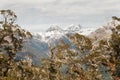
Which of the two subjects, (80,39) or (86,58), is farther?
(80,39)

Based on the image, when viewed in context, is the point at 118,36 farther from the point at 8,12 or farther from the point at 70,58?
the point at 8,12

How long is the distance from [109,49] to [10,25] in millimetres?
21823

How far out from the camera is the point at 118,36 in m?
57.0

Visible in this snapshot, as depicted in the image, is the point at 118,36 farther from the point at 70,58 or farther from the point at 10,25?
the point at 10,25

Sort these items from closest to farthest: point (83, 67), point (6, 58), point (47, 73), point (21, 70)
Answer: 1. point (83, 67)
2. point (6, 58)
3. point (21, 70)
4. point (47, 73)

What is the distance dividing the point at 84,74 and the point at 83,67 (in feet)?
13.8

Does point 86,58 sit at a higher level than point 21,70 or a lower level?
higher

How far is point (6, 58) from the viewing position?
6550 centimetres

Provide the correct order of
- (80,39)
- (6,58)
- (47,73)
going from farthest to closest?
(47,73), (6,58), (80,39)

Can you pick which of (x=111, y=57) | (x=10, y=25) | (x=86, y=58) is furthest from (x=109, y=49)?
(x=10, y=25)

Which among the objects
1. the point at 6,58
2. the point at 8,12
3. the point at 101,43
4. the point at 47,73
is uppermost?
the point at 8,12

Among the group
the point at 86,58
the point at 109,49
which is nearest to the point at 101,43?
the point at 109,49

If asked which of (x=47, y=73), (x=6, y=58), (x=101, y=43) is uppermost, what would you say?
(x=101, y=43)

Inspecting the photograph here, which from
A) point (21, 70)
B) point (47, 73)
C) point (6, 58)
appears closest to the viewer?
point (6, 58)
